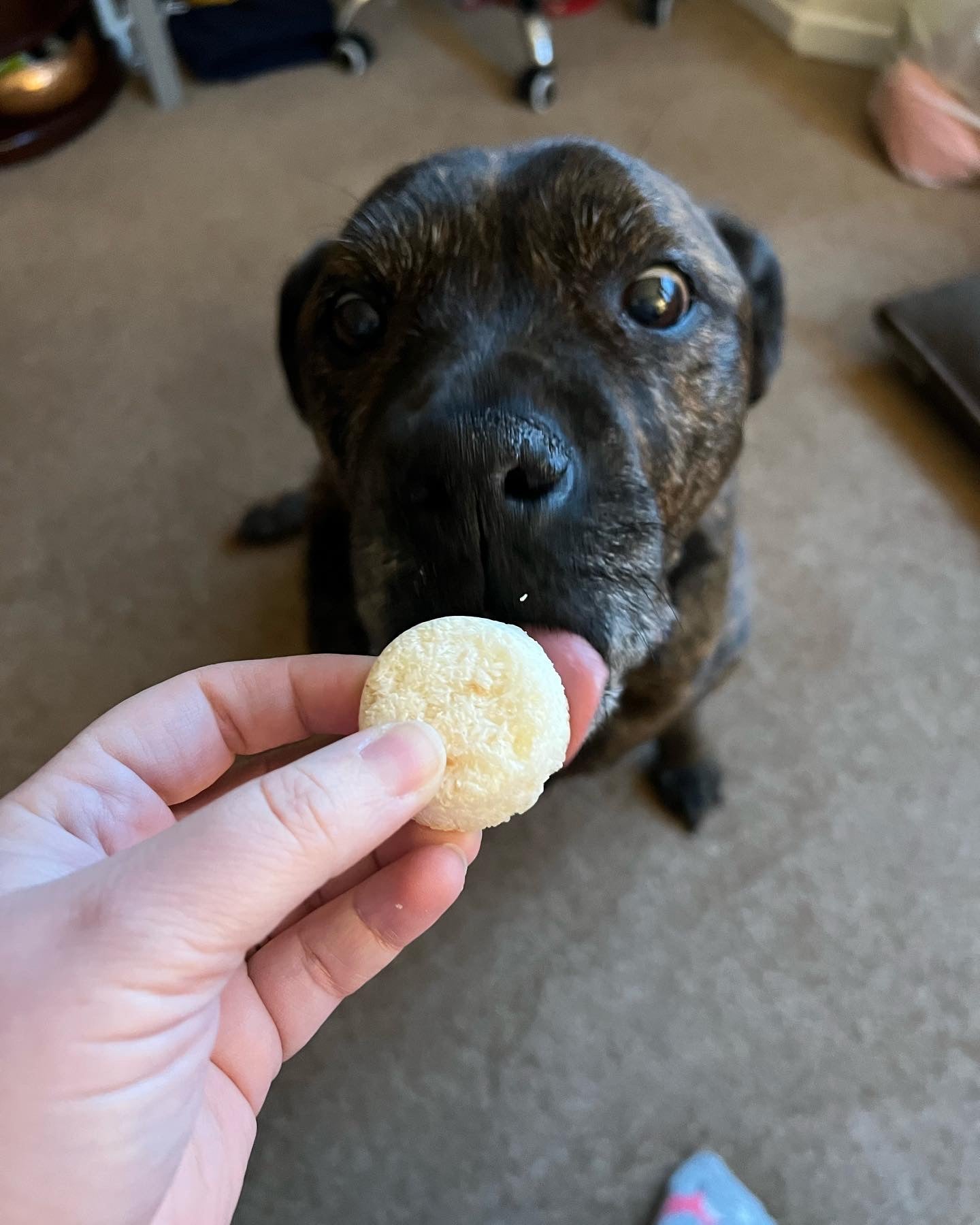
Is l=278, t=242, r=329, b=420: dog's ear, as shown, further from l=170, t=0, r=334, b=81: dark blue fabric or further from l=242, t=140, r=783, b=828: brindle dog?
l=170, t=0, r=334, b=81: dark blue fabric

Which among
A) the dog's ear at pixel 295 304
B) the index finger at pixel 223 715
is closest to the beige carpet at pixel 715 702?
the dog's ear at pixel 295 304

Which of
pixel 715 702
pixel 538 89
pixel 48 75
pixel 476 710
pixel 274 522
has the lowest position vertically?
pixel 715 702

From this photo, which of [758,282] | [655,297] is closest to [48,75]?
[758,282]

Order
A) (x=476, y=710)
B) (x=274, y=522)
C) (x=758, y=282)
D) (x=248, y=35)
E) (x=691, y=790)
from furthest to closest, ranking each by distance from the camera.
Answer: (x=248, y=35) → (x=274, y=522) → (x=691, y=790) → (x=758, y=282) → (x=476, y=710)

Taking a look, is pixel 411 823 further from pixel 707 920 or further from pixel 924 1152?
pixel 924 1152

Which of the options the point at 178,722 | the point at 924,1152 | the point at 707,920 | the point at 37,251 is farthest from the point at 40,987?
the point at 37,251

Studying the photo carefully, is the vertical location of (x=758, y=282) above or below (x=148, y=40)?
below

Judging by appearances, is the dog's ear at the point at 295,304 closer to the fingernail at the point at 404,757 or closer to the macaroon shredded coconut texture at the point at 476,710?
the macaroon shredded coconut texture at the point at 476,710

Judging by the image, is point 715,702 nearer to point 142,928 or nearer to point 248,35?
point 142,928
